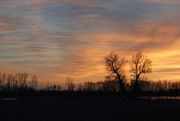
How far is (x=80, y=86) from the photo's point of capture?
166 metres

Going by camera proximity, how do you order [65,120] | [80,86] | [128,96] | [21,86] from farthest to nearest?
[80,86]
[21,86]
[128,96]
[65,120]

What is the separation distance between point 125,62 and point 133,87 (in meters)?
7.14

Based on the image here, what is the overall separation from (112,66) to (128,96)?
29.9ft

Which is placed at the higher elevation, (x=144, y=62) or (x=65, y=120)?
(x=144, y=62)

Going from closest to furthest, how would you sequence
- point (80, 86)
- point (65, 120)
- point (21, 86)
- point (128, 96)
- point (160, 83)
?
1. point (65, 120)
2. point (128, 96)
3. point (21, 86)
4. point (80, 86)
5. point (160, 83)

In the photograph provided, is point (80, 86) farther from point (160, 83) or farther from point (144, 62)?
point (144, 62)

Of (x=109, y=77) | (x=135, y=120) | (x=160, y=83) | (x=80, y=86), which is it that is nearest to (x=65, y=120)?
(x=135, y=120)

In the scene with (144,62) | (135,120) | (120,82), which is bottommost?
(135,120)

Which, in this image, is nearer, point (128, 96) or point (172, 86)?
point (128, 96)

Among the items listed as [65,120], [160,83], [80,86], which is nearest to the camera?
[65,120]

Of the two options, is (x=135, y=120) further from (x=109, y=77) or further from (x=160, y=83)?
(x=160, y=83)

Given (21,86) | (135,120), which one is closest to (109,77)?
(135,120)

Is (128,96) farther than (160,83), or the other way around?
(160,83)

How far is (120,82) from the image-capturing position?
72625 millimetres
